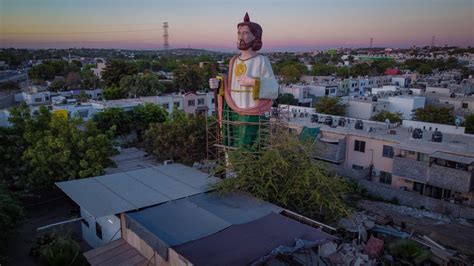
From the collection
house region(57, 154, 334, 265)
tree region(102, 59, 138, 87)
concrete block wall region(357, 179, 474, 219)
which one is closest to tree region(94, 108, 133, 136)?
house region(57, 154, 334, 265)

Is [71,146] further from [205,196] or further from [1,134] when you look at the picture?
[205,196]

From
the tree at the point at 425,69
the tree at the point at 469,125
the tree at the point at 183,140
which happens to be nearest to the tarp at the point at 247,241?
the tree at the point at 183,140

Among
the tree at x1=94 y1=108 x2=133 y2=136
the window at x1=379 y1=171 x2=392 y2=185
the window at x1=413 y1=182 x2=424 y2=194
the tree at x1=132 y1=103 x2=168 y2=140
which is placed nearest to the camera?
the window at x1=413 y1=182 x2=424 y2=194

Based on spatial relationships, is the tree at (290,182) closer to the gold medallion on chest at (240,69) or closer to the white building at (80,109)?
the gold medallion on chest at (240,69)

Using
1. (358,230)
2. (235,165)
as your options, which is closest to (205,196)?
(235,165)

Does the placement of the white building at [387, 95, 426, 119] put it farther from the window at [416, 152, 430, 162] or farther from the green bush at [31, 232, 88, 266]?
the green bush at [31, 232, 88, 266]
